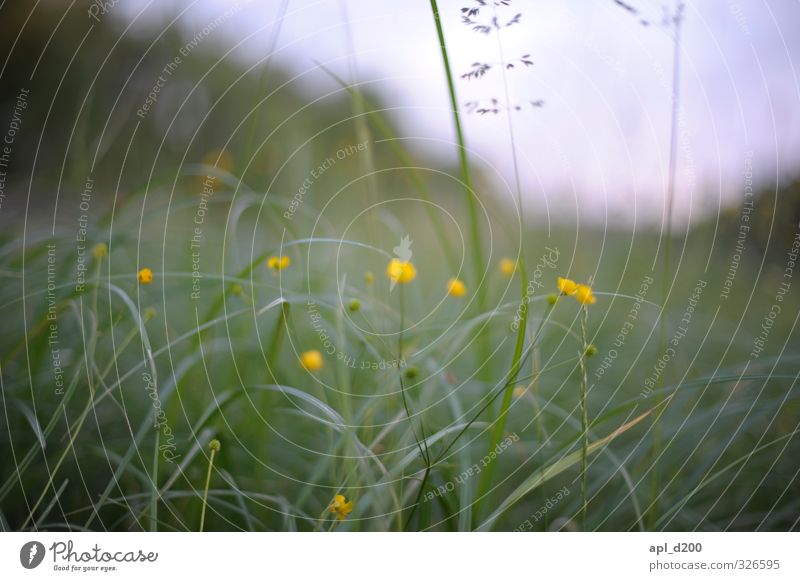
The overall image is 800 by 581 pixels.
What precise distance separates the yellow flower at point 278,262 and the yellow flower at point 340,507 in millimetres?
257

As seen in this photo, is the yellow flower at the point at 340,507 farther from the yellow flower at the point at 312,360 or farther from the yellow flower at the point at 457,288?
the yellow flower at the point at 457,288

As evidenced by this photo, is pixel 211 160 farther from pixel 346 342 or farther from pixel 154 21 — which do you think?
pixel 346 342

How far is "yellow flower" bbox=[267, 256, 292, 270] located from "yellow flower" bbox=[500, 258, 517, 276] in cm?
27

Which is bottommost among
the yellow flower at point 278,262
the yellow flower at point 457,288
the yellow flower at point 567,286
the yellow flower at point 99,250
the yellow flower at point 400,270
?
the yellow flower at point 567,286

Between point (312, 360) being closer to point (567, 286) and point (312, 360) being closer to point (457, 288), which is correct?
point (457, 288)

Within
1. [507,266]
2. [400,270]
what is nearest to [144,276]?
[400,270]

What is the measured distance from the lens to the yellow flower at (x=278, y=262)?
0.65 metres

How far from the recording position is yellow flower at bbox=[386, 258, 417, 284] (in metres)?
0.65

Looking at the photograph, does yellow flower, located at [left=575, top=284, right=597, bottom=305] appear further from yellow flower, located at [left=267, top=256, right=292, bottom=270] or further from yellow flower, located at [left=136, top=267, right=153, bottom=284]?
yellow flower, located at [left=136, top=267, right=153, bottom=284]

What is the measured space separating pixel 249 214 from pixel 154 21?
0.25 metres

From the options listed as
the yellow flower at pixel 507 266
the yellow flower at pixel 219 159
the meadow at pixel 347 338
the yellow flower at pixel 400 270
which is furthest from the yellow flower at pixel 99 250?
the yellow flower at pixel 507 266

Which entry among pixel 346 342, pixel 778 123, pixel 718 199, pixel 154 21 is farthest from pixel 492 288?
pixel 154 21

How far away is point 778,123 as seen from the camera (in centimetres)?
70

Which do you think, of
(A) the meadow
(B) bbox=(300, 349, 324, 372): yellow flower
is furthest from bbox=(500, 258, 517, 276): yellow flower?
(B) bbox=(300, 349, 324, 372): yellow flower
